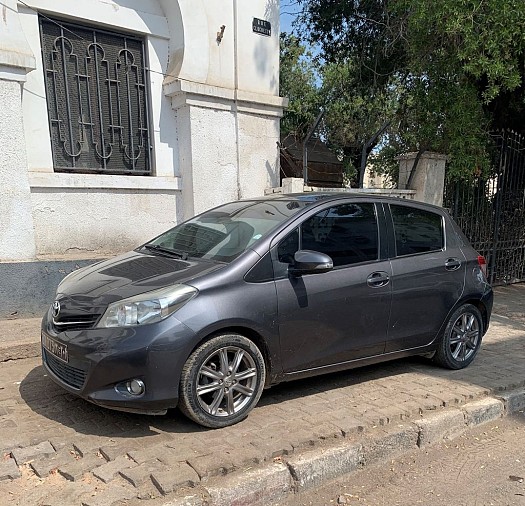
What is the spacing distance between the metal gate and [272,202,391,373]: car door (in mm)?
4864

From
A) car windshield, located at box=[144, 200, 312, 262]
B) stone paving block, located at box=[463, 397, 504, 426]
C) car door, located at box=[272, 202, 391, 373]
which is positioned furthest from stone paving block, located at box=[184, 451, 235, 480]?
stone paving block, located at box=[463, 397, 504, 426]

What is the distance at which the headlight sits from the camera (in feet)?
10.2

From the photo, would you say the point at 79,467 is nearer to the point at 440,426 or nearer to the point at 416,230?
the point at 440,426

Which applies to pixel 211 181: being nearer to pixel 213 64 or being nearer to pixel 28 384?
pixel 213 64

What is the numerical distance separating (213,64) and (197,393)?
5173 millimetres

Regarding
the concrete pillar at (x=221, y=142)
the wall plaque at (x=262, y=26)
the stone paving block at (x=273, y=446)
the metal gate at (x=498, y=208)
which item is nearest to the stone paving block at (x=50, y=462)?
the stone paving block at (x=273, y=446)

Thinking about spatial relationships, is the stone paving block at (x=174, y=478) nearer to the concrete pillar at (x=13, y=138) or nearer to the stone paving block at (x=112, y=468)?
the stone paving block at (x=112, y=468)

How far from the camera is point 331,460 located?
3.06 meters

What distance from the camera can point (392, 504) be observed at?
286 centimetres

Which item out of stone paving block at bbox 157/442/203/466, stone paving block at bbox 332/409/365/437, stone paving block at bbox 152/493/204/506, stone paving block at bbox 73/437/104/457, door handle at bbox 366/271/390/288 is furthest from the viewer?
door handle at bbox 366/271/390/288

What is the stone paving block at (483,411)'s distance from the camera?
151 inches

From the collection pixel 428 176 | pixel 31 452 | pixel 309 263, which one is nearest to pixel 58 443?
pixel 31 452

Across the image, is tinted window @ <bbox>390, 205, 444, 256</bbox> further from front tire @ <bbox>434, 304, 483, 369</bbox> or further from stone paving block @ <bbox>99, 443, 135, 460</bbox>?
stone paving block @ <bbox>99, 443, 135, 460</bbox>

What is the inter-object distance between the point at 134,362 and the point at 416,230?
2824mm
